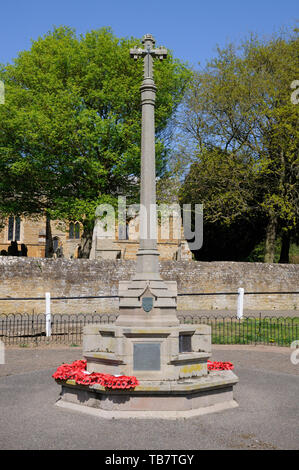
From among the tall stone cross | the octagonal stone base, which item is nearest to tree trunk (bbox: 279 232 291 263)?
the tall stone cross

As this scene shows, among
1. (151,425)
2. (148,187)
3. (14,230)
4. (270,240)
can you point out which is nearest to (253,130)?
(270,240)

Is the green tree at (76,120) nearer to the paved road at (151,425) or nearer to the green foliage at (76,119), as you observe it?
the green foliage at (76,119)

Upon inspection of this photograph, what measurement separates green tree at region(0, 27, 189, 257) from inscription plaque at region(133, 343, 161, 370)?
60.8 feet

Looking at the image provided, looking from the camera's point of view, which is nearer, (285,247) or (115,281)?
(115,281)

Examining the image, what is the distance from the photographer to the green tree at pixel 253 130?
2712cm

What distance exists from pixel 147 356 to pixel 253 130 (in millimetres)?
23955

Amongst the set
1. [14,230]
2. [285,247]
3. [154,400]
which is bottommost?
[154,400]

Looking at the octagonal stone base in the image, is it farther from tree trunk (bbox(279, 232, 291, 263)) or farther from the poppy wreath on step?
tree trunk (bbox(279, 232, 291, 263))

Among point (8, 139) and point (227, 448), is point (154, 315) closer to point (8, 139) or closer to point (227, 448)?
point (227, 448)

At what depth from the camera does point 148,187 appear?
843 centimetres

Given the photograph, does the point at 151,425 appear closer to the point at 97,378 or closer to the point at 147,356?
the point at 97,378

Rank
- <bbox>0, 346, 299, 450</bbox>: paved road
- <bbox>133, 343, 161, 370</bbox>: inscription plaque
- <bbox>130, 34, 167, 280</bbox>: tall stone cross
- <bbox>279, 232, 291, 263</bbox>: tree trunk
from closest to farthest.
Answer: <bbox>0, 346, 299, 450</bbox>: paved road
<bbox>133, 343, 161, 370</bbox>: inscription plaque
<bbox>130, 34, 167, 280</bbox>: tall stone cross
<bbox>279, 232, 291, 263</bbox>: tree trunk

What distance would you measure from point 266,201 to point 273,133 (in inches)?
171

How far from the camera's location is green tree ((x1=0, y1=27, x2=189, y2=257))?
25.1 m
